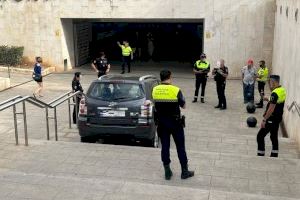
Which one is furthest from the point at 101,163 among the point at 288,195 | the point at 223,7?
the point at 223,7

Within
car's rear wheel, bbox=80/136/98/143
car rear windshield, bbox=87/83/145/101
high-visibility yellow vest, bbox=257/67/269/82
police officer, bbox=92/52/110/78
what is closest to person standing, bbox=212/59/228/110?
high-visibility yellow vest, bbox=257/67/269/82

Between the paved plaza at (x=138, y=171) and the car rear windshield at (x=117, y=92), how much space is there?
1066mm

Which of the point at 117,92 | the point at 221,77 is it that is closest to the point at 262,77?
the point at 221,77

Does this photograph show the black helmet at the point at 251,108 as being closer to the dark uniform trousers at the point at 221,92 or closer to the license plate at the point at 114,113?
the dark uniform trousers at the point at 221,92

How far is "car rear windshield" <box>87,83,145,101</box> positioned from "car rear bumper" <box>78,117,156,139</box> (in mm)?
572

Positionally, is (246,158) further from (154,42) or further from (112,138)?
(154,42)

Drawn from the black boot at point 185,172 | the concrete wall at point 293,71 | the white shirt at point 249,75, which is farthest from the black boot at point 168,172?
the white shirt at point 249,75

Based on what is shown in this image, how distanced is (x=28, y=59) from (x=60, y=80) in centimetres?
333

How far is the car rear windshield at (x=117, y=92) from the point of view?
8852 millimetres

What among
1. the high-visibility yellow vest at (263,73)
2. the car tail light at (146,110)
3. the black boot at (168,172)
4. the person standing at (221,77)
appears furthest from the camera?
the high-visibility yellow vest at (263,73)

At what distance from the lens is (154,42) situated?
83.2ft

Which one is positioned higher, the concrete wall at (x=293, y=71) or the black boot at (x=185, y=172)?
the concrete wall at (x=293, y=71)

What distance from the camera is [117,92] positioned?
8.92 metres

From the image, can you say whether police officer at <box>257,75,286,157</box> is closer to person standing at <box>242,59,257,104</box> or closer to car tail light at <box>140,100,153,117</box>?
car tail light at <box>140,100,153,117</box>
